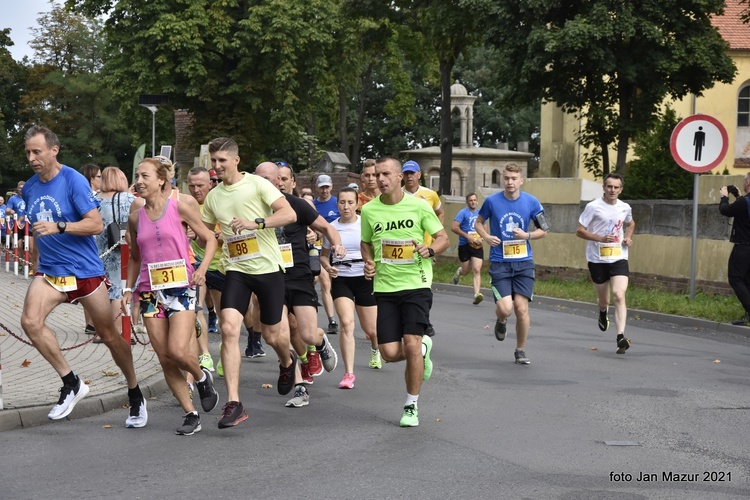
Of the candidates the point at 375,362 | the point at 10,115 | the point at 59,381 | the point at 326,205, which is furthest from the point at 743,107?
the point at 10,115

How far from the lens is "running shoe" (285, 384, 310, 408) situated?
9024 millimetres

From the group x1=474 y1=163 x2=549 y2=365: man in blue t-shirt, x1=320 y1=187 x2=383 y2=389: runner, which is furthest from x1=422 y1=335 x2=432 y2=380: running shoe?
x1=474 y1=163 x2=549 y2=365: man in blue t-shirt

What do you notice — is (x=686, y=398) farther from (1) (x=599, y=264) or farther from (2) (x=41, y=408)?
(2) (x=41, y=408)

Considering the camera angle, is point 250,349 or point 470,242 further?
point 470,242

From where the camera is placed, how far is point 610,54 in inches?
1140

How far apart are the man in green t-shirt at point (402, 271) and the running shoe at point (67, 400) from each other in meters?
2.19

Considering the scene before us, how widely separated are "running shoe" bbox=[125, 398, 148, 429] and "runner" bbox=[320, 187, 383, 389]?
2163mm

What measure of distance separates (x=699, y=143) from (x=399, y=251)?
10.2 metres

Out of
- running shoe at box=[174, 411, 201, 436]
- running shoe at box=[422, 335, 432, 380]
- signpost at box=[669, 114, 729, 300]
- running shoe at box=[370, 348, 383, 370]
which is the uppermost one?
signpost at box=[669, 114, 729, 300]

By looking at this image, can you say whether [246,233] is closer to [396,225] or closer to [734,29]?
[396,225]

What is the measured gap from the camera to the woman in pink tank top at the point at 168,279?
7785 millimetres

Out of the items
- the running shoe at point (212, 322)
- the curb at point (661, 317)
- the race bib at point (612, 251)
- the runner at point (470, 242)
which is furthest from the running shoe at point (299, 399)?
the runner at point (470, 242)

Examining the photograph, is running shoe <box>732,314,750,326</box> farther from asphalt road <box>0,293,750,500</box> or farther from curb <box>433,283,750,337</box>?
asphalt road <box>0,293,750,500</box>

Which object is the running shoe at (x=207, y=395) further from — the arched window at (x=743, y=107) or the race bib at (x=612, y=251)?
the arched window at (x=743, y=107)
